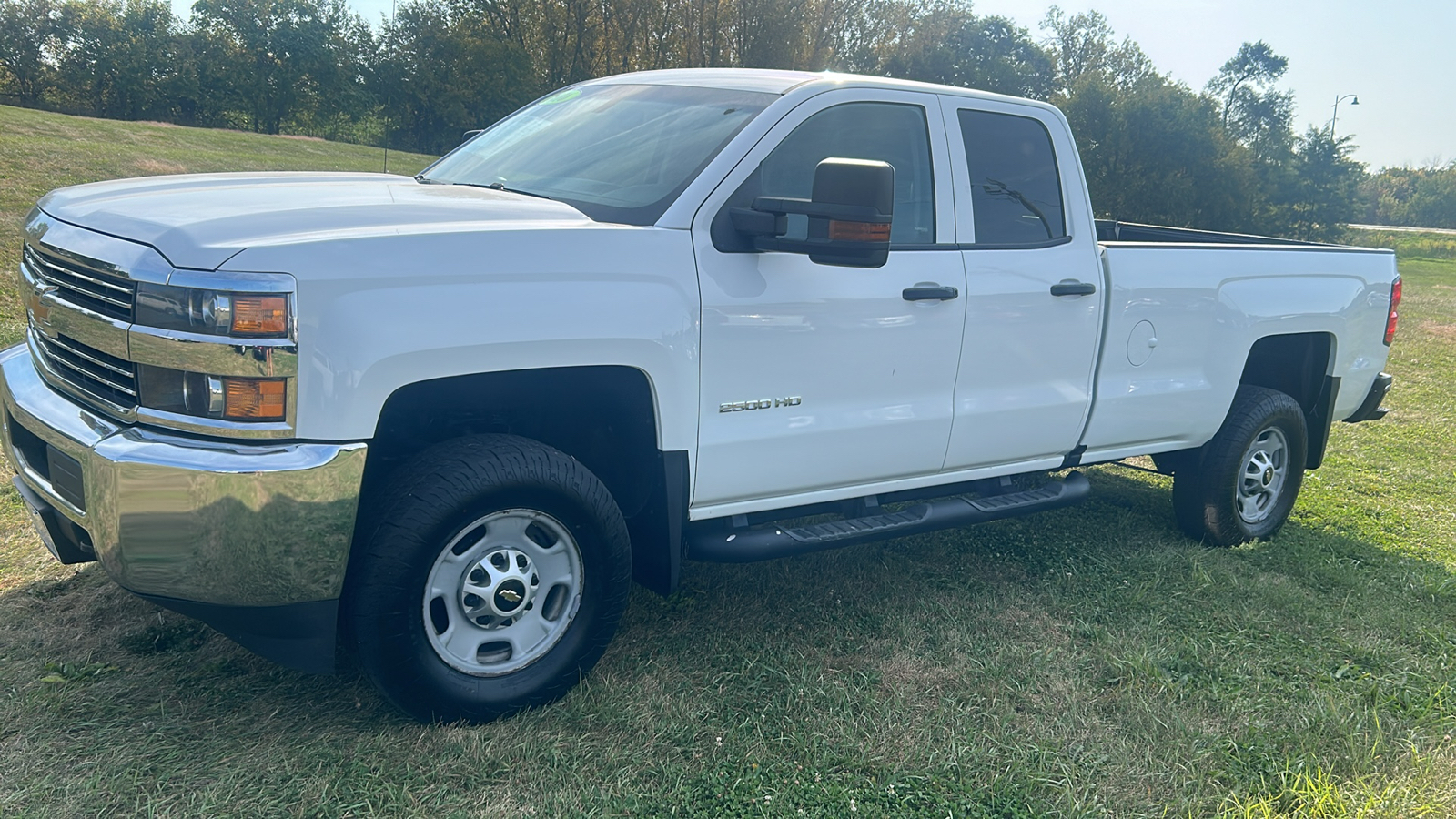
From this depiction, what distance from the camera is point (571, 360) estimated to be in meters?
3.21

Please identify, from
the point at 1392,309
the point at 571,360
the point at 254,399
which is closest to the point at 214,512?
the point at 254,399

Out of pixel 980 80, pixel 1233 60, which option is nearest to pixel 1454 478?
pixel 980 80

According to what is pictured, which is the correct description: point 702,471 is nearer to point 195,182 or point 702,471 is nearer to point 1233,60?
point 195,182

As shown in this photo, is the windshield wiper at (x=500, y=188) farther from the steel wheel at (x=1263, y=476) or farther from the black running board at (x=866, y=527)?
the steel wheel at (x=1263, y=476)

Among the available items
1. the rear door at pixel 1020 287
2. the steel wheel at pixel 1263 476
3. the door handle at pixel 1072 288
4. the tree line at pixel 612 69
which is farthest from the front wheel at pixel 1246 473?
the tree line at pixel 612 69

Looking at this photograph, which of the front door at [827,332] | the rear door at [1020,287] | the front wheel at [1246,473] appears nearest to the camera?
the front door at [827,332]

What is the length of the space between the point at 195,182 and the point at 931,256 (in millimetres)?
2531

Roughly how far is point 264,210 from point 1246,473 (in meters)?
4.68

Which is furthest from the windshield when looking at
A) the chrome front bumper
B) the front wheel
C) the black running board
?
the front wheel

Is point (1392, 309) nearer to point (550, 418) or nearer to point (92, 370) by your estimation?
point (550, 418)

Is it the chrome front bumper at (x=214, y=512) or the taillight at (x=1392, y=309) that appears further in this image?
the taillight at (x=1392, y=309)

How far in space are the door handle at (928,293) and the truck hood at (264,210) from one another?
1.20 m

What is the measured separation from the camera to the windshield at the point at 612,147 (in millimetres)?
3693

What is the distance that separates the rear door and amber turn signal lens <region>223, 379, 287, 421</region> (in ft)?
7.97
